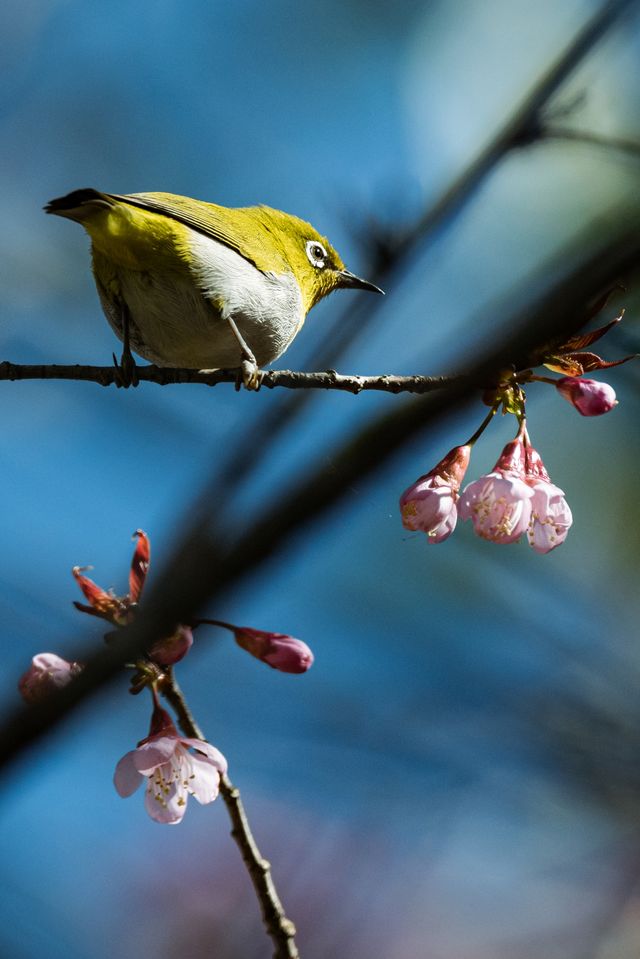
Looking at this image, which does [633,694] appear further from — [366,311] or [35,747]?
[35,747]

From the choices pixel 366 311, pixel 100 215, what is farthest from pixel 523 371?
pixel 100 215

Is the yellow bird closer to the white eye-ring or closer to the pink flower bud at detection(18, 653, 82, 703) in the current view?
the white eye-ring

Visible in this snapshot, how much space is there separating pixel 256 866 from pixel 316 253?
2.75 meters

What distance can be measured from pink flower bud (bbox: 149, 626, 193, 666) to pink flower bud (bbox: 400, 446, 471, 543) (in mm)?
668

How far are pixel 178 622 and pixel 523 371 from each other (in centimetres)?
165

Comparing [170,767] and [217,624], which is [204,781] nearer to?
[170,767]

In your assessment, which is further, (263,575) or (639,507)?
(639,507)

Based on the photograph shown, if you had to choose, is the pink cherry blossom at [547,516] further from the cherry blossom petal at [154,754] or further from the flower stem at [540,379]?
the cherry blossom petal at [154,754]

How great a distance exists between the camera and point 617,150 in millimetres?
2795

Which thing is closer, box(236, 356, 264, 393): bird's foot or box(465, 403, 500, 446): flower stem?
box(465, 403, 500, 446): flower stem

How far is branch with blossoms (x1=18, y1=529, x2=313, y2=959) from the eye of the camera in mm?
1898

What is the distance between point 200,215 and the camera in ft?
10.3

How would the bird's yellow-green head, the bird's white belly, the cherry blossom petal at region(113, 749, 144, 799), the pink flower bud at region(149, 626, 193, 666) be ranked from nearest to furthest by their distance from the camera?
the pink flower bud at region(149, 626, 193, 666) → the cherry blossom petal at region(113, 749, 144, 799) → the bird's white belly → the bird's yellow-green head

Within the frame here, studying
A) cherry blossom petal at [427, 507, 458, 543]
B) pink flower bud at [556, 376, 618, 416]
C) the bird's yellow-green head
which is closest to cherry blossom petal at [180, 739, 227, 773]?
cherry blossom petal at [427, 507, 458, 543]
